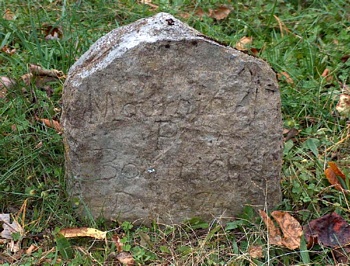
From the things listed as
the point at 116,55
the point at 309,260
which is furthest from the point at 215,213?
the point at 116,55

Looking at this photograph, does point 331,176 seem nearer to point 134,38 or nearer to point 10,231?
point 134,38

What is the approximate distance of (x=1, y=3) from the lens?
13.9ft

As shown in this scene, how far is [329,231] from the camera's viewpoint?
2.89m

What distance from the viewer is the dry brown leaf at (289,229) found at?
2.83 meters

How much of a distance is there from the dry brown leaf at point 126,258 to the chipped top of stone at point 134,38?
0.72 metres

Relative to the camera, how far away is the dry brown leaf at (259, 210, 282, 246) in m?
2.83

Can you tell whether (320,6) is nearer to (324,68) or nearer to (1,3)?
(324,68)

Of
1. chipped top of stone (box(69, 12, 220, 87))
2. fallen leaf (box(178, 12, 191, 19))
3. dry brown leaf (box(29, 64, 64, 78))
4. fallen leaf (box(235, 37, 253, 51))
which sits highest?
chipped top of stone (box(69, 12, 220, 87))

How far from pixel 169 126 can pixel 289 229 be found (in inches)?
26.1

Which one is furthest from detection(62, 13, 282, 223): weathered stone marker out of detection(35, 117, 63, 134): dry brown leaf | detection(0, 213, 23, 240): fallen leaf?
detection(35, 117, 63, 134): dry brown leaf

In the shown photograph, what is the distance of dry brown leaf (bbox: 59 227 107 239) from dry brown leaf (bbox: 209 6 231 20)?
198 centimetres

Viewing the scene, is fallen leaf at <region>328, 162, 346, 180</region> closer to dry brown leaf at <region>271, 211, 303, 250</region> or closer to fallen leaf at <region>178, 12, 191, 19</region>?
dry brown leaf at <region>271, 211, 303, 250</region>

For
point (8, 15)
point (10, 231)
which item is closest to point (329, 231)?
point (10, 231)

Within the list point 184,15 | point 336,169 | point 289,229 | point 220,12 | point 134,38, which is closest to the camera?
point 134,38
